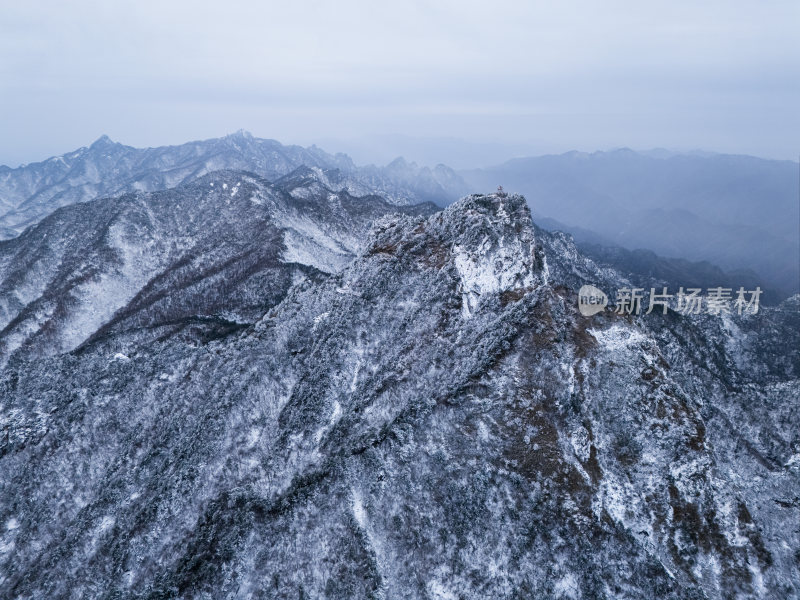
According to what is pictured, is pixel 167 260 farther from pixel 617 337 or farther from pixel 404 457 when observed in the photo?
pixel 617 337

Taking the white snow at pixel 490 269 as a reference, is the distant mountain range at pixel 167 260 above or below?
below

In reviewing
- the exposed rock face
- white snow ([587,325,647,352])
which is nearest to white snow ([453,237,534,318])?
the exposed rock face

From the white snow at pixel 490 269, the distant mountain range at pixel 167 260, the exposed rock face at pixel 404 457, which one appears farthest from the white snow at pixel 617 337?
the distant mountain range at pixel 167 260

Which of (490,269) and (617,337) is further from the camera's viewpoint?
(490,269)

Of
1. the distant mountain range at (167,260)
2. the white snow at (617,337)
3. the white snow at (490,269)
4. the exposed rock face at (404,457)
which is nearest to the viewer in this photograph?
the exposed rock face at (404,457)

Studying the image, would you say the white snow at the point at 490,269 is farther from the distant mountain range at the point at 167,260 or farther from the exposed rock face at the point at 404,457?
the distant mountain range at the point at 167,260

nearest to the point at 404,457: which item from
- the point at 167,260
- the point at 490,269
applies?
the point at 490,269

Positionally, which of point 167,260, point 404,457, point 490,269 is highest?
point 490,269

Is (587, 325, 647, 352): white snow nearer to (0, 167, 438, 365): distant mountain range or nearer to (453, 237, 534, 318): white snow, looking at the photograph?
(453, 237, 534, 318): white snow
